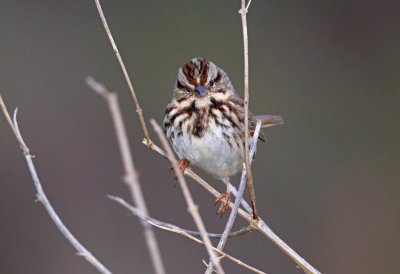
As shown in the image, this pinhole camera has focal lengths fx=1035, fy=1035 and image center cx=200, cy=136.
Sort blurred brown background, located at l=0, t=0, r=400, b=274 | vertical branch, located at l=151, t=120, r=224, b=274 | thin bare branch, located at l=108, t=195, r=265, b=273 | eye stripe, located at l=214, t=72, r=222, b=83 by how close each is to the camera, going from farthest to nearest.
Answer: blurred brown background, located at l=0, t=0, r=400, b=274 → eye stripe, located at l=214, t=72, r=222, b=83 → thin bare branch, located at l=108, t=195, r=265, b=273 → vertical branch, located at l=151, t=120, r=224, b=274

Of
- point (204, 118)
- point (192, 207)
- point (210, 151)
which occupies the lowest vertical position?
point (192, 207)

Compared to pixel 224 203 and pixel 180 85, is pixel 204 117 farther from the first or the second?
pixel 224 203

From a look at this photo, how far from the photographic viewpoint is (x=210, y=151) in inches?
208

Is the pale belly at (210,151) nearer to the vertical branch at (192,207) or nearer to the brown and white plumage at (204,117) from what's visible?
the brown and white plumage at (204,117)

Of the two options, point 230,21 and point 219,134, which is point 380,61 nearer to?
point 230,21

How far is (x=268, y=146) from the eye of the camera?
9.64 m

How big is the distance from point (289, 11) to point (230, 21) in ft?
2.23

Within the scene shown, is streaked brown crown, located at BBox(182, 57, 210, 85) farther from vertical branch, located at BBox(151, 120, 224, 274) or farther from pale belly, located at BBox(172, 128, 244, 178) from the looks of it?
vertical branch, located at BBox(151, 120, 224, 274)

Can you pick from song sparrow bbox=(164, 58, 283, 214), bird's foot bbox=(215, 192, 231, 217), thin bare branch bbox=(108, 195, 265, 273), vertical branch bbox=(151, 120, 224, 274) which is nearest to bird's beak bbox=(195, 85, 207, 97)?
song sparrow bbox=(164, 58, 283, 214)

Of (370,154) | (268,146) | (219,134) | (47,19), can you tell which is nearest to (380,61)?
(370,154)

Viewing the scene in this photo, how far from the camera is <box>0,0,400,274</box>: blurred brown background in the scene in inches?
349

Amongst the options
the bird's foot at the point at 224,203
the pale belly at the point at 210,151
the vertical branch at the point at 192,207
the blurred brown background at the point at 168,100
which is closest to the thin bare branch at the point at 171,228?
the vertical branch at the point at 192,207

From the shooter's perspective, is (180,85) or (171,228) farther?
(180,85)

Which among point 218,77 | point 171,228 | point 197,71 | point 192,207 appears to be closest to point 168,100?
point 218,77
